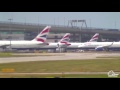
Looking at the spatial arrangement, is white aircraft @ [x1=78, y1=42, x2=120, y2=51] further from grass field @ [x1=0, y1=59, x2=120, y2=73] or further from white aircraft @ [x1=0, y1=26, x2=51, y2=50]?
grass field @ [x1=0, y1=59, x2=120, y2=73]

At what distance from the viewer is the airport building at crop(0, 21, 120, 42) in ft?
429

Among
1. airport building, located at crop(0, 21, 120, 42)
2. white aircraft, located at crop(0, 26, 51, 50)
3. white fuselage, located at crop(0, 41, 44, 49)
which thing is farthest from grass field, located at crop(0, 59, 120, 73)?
airport building, located at crop(0, 21, 120, 42)

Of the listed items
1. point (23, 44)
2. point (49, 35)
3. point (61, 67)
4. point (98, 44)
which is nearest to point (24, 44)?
point (23, 44)

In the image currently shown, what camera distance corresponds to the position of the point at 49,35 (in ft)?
501

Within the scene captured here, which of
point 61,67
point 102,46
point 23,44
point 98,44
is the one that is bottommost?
point 102,46

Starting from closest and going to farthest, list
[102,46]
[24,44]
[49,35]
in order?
[24,44], [102,46], [49,35]

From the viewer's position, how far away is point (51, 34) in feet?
514

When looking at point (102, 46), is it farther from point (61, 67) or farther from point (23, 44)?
point (61, 67)

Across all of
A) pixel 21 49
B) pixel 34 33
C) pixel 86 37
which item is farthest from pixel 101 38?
pixel 21 49

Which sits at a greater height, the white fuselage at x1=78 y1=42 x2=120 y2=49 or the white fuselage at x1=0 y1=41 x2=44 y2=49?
the white fuselage at x1=0 y1=41 x2=44 y2=49

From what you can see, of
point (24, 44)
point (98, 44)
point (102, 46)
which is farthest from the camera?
point (98, 44)
